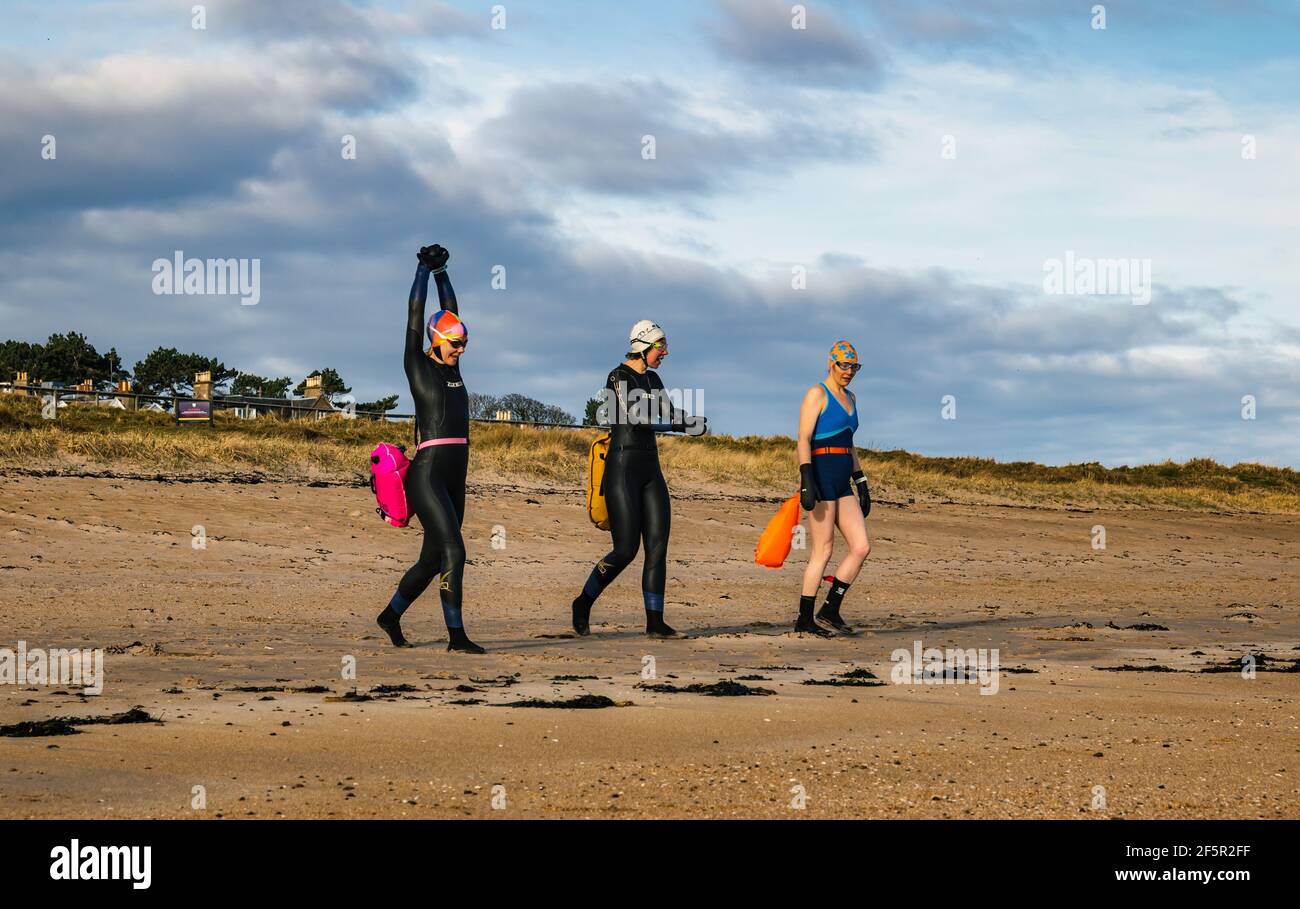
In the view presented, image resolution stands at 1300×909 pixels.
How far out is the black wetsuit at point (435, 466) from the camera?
10766mm

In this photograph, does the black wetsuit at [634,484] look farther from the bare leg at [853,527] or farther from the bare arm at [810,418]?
the bare leg at [853,527]

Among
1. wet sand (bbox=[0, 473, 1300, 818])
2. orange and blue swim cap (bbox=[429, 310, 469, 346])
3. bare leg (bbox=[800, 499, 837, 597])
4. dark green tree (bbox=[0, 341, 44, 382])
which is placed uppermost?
dark green tree (bbox=[0, 341, 44, 382])

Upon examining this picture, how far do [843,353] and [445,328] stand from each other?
3.48 m

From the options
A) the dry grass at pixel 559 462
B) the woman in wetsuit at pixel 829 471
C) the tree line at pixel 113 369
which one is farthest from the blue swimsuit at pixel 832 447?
the tree line at pixel 113 369

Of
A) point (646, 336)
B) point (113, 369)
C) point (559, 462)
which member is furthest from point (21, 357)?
point (646, 336)

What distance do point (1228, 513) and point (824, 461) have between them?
76.5ft

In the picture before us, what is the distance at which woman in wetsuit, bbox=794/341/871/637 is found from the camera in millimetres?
12477

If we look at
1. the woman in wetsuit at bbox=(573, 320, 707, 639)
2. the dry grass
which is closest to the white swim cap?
the woman in wetsuit at bbox=(573, 320, 707, 639)

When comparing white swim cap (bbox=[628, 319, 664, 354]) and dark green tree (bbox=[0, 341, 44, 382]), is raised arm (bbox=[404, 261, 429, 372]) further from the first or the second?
dark green tree (bbox=[0, 341, 44, 382])

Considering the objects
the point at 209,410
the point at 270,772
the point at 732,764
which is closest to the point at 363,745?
the point at 270,772

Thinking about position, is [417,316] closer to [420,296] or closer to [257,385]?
[420,296]

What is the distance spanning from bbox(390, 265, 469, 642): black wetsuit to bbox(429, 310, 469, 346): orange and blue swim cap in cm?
9

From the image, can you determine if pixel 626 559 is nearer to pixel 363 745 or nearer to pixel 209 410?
pixel 363 745

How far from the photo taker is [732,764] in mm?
6586
